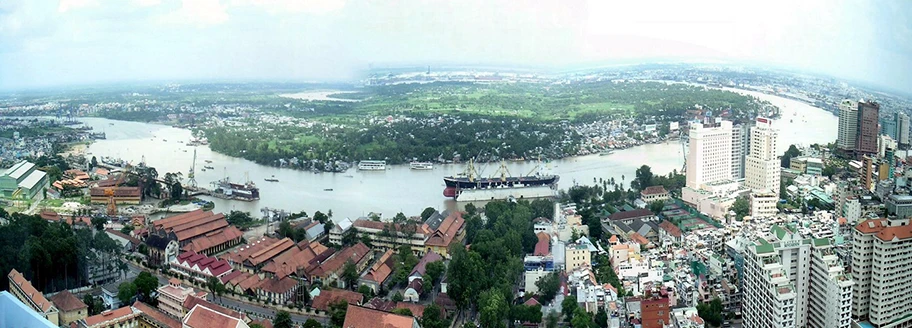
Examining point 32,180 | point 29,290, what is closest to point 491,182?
point 32,180

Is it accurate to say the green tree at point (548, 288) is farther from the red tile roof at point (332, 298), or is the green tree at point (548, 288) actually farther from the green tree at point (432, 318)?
the red tile roof at point (332, 298)

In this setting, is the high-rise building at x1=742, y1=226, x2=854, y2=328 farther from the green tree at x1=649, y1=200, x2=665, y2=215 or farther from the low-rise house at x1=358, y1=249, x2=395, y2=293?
the green tree at x1=649, y1=200, x2=665, y2=215

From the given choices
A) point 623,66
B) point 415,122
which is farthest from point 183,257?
point 623,66

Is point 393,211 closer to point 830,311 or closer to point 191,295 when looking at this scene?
point 191,295

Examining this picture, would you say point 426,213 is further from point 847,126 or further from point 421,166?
point 847,126

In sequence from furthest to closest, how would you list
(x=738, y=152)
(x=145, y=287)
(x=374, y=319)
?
1. (x=738, y=152)
2. (x=145, y=287)
3. (x=374, y=319)
